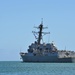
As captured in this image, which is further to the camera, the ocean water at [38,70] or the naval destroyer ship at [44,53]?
the naval destroyer ship at [44,53]

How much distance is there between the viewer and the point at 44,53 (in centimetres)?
14225

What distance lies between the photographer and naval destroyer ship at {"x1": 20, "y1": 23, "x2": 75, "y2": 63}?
464ft

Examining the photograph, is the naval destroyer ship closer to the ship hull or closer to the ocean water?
the ship hull

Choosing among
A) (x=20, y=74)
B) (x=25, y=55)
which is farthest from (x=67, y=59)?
(x=20, y=74)

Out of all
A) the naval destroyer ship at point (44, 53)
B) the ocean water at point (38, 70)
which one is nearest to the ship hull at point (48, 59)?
the naval destroyer ship at point (44, 53)

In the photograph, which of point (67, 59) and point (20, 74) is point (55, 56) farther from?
point (20, 74)

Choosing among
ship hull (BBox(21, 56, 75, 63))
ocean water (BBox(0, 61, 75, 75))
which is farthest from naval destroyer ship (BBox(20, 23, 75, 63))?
ocean water (BBox(0, 61, 75, 75))

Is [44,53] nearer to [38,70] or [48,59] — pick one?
[48,59]

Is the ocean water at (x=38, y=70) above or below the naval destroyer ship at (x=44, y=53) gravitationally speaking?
below

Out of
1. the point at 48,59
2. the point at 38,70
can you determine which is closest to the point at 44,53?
the point at 48,59

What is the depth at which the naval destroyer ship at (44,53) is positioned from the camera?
141 m

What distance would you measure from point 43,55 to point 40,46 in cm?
474

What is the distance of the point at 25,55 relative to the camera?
146m

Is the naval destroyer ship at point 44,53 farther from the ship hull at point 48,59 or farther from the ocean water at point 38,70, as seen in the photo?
the ocean water at point 38,70
